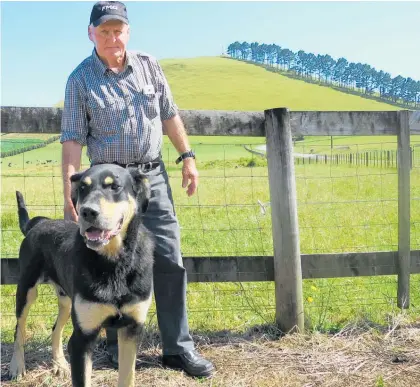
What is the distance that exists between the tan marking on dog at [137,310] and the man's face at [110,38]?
190 cm

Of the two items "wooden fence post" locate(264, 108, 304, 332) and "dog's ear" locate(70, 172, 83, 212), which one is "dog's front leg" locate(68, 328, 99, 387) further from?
"wooden fence post" locate(264, 108, 304, 332)

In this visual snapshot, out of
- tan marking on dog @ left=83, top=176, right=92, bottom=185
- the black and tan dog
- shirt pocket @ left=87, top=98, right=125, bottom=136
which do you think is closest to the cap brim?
shirt pocket @ left=87, top=98, right=125, bottom=136

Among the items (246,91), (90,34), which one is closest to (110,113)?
(90,34)

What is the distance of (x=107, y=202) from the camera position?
317 centimetres

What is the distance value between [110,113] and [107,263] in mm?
1197

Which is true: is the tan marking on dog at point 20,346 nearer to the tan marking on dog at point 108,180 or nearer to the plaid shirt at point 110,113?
the plaid shirt at point 110,113

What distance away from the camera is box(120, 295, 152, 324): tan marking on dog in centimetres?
352

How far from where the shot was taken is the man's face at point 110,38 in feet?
12.7

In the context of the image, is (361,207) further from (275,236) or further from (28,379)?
(28,379)

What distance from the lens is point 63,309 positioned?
4395mm

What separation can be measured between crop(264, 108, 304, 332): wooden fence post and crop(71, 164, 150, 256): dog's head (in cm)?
157

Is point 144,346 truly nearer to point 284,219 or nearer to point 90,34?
point 284,219

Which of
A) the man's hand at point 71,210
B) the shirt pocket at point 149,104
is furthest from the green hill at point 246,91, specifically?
the man's hand at point 71,210

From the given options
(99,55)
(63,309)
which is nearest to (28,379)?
(63,309)
